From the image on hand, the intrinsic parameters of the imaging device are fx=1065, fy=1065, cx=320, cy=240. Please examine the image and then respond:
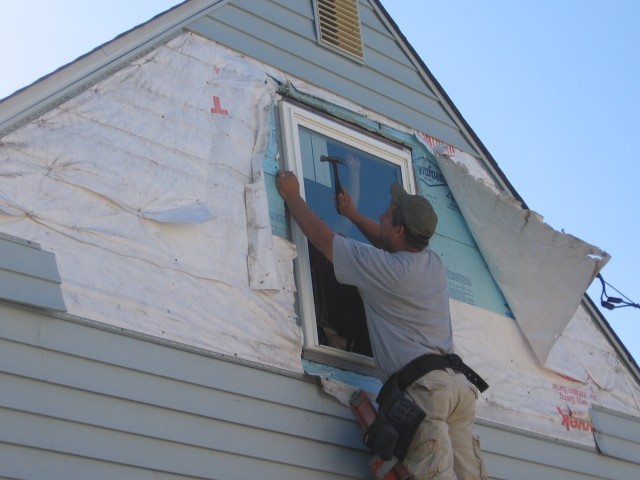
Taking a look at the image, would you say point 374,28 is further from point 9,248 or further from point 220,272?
point 9,248

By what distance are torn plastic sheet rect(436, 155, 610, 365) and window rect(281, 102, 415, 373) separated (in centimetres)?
51

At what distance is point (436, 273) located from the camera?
5551mm

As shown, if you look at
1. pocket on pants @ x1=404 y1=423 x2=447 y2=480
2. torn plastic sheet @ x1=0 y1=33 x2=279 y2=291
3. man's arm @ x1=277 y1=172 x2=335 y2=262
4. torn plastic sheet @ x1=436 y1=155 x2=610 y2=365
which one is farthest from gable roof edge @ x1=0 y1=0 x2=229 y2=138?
pocket on pants @ x1=404 y1=423 x2=447 y2=480

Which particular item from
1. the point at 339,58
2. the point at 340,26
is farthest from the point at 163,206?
the point at 340,26

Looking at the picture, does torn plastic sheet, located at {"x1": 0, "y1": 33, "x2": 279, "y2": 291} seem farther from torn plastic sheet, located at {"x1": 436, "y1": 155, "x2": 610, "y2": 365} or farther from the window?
torn plastic sheet, located at {"x1": 436, "y1": 155, "x2": 610, "y2": 365}

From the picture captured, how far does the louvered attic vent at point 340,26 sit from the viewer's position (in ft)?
23.2

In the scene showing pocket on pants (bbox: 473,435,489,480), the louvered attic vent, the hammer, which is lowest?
pocket on pants (bbox: 473,435,489,480)

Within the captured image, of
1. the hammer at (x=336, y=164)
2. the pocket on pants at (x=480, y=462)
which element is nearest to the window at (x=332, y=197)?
the hammer at (x=336, y=164)

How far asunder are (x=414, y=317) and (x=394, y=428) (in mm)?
664

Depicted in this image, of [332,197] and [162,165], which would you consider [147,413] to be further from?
[332,197]

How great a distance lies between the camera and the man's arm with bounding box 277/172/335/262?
18.0 feet

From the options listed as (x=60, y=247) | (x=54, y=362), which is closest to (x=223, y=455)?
(x=54, y=362)

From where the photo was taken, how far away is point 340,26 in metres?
7.19

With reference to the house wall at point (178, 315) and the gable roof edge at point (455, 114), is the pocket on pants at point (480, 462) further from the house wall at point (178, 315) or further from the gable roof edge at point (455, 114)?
the gable roof edge at point (455, 114)
